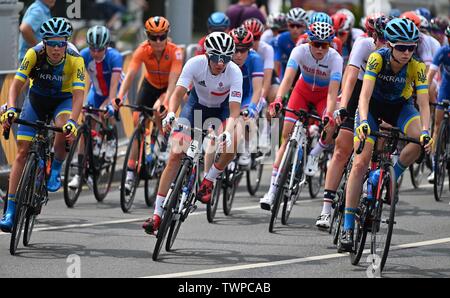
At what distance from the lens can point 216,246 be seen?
11.4 metres

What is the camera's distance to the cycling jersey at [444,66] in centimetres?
1471

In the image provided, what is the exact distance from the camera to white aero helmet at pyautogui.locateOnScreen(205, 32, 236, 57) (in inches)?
435

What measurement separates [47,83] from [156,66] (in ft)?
9.28

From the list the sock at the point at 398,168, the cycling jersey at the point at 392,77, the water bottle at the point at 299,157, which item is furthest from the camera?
the water bottle at the point at 299,157

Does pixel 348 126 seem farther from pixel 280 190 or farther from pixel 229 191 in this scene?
pixel 229 191

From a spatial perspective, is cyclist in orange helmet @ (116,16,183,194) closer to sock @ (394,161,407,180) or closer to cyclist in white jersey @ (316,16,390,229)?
cyclist in white jersey @ (316,16,390,229)

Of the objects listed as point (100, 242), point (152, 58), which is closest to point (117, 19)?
point (152, 58)

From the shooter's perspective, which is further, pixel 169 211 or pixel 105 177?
pixel 105 177

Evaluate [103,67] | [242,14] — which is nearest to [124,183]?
[103,67]

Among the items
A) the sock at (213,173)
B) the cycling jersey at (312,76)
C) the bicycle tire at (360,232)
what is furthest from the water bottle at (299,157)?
the bicycle tire at (360,232)

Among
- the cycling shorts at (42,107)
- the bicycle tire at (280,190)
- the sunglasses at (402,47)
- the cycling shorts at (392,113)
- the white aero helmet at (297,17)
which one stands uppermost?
the sunglasses at (402,47)

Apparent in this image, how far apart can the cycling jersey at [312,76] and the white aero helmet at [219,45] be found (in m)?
1.95

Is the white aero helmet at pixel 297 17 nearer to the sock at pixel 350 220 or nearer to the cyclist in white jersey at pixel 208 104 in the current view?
the cyclist in white jersey at pixel 208 104
